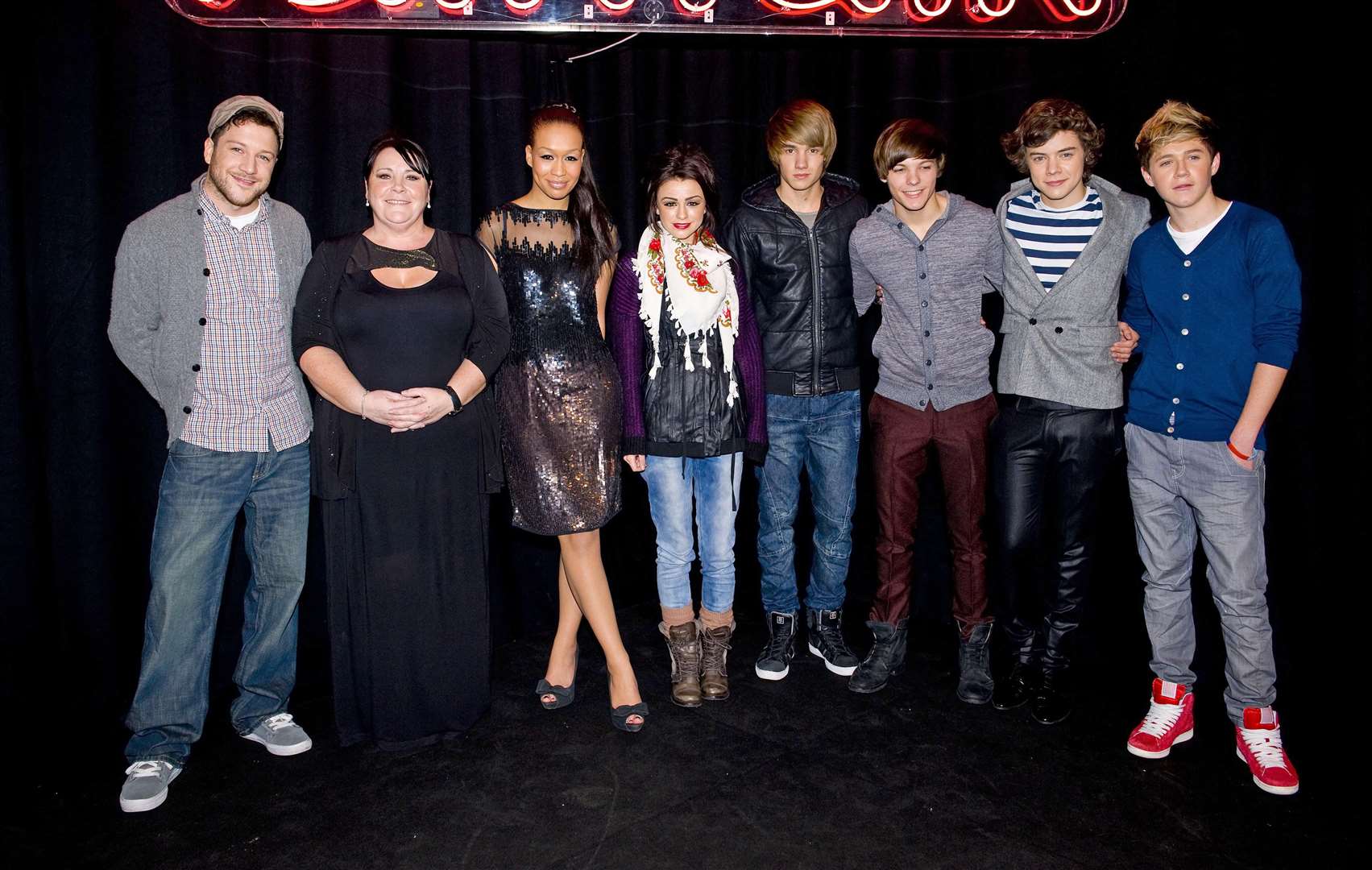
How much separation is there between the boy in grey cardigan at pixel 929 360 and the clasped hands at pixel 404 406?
138 cm

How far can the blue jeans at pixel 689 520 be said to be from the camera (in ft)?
9.82

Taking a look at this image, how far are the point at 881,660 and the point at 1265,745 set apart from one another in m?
1.09

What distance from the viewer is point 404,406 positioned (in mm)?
2570

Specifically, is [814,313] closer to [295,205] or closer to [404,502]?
[404,502]

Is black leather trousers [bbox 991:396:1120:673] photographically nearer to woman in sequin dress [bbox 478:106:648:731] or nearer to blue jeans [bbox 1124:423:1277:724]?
blue jeans [bbox 1124:423:1277:724]

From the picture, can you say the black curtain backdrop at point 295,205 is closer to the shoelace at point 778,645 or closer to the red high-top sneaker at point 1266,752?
the red high-top sneaker at point 1266,752

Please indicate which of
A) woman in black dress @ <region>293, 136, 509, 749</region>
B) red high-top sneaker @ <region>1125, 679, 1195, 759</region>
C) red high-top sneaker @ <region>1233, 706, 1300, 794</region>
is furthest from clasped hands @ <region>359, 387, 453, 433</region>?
red high-top sneaker @ <region>1233, 706, 1300, 794</region>

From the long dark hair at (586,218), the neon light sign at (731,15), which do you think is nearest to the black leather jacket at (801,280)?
the long dark hair at (586,218)

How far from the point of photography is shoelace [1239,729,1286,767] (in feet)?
8.39

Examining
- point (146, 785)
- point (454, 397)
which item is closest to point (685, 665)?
point (454, 397)

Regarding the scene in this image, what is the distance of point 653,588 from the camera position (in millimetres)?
4168

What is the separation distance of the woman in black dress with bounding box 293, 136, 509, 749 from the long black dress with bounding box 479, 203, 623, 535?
0.07 m

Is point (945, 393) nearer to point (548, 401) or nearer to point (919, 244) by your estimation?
point (919, 244)

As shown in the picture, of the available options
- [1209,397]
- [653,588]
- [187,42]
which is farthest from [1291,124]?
[187,42]
